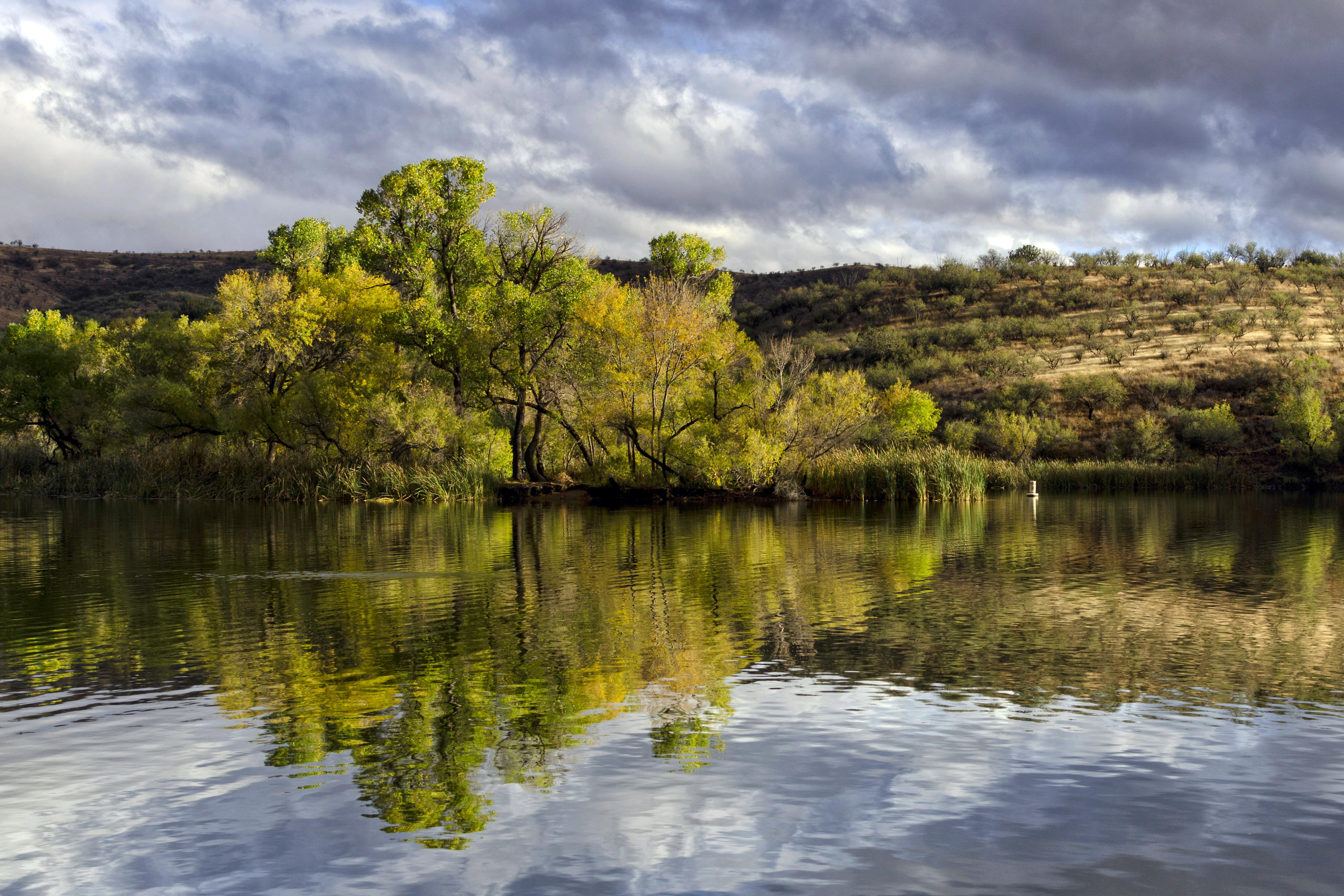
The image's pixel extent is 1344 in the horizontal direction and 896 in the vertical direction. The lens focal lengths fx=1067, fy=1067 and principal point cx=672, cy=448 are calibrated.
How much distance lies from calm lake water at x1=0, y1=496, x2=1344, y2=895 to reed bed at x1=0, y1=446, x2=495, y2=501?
24881mm

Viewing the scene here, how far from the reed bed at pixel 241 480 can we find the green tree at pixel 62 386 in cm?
258

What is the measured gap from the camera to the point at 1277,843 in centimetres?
570

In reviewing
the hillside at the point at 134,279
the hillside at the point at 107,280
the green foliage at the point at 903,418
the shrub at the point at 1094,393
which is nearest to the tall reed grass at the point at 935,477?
the green foliage at the point at 903,418

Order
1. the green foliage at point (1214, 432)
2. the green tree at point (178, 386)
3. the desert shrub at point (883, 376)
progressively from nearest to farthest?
the green tree at point (178, 386), the green foliage at point (1214, 432), the desert shrub at point (883, 376)

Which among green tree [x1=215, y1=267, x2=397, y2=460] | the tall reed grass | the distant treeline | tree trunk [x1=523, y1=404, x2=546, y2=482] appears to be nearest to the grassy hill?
the tall reed grass

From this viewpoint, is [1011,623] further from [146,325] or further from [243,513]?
[146,325]

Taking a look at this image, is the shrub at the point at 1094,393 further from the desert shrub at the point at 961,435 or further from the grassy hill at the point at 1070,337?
the desert shrub at the point at 961,435

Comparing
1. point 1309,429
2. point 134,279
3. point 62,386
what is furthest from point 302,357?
point 134,279

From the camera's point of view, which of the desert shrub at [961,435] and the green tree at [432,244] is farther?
the desert shrub at [961,435]

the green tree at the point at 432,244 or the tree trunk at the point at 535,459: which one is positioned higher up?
the green tree at the point at 432,244

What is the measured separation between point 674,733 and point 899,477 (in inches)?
1332

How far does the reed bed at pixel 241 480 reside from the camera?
42094 millimetres

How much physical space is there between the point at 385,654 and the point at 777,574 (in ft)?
26.3

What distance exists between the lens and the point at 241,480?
4459 centimetres
